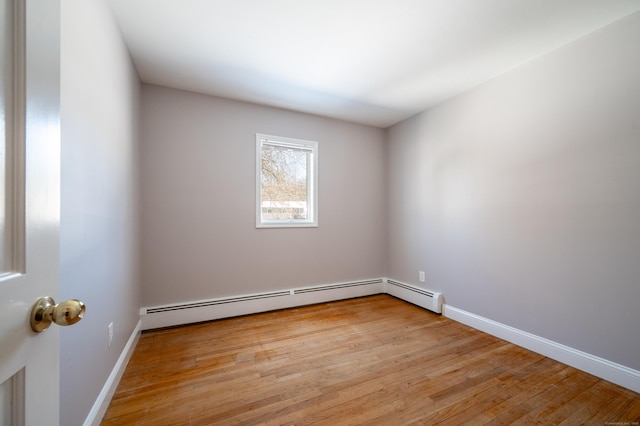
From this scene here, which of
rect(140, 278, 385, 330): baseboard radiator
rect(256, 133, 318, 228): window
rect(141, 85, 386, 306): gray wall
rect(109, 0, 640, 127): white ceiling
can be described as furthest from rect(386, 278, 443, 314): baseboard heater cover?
rect(109, 0, 640, 127): white ceiling

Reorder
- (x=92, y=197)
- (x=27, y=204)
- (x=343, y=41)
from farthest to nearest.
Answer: (x=343, y=41) → (x=92, y=197) → (x=27, y=204)

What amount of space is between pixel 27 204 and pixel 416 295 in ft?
11.4

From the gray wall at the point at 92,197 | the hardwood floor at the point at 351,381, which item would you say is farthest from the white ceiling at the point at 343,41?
the hardwood floor at the point at 351,381

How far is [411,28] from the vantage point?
1840 millimetres

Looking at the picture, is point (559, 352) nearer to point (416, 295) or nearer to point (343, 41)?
point (416, 295)

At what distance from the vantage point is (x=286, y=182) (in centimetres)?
327

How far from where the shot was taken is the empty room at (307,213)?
107cm

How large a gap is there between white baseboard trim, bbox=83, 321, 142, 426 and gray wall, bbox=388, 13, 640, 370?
3.14 metres

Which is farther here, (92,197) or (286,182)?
(286,182)

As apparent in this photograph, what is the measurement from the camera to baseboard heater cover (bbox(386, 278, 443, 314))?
9.70ft

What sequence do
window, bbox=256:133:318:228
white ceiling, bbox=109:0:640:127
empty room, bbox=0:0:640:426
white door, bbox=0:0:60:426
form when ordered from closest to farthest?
white door, bbox=0:0:60:426 < empty room, bbox=0:0:640:426 < white ceiling, bbox=109:0:640:127 < window, bbox=256:133:318:228

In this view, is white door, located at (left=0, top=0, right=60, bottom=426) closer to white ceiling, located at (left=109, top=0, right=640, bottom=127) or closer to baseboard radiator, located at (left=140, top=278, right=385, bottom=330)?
white ceiling, located at (left=109, top=0, right=640, bottom=127)

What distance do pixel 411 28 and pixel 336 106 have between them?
1.37 m

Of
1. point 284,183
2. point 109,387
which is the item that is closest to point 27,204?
point 109,387
